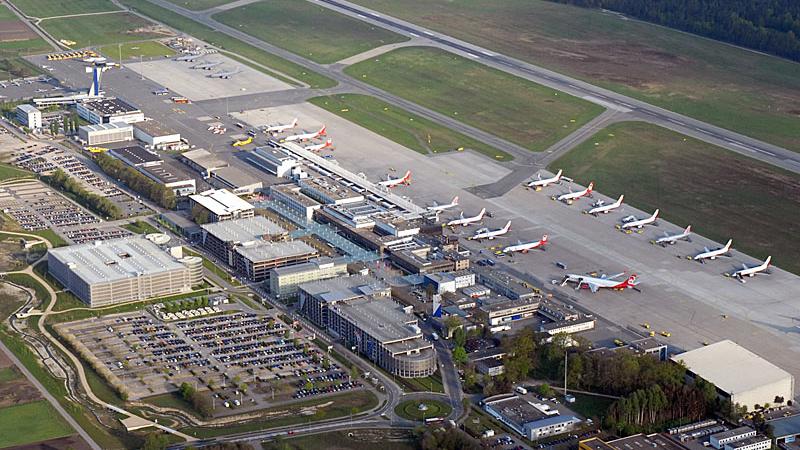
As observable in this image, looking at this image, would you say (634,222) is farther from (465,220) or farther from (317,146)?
(317,146)

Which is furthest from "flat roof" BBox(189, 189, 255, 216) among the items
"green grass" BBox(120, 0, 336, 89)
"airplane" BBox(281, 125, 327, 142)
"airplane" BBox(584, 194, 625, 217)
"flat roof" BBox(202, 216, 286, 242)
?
"green grass" BBox(120, 0, 336, 89)

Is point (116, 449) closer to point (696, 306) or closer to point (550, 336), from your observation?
point (550, 336)

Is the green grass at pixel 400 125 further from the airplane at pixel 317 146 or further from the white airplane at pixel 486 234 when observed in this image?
the white airplane at pixel 486 234

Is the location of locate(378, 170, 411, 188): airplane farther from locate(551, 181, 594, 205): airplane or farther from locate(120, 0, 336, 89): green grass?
locate(120, 0, 336, 89): green grass

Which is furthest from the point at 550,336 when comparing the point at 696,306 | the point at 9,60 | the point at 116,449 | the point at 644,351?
the point at 9,60

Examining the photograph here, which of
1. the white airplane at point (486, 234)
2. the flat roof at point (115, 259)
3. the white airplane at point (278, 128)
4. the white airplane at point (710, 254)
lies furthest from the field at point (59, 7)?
the white airplane at point (710, 254)

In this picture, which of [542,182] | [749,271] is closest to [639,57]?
[542,182]
